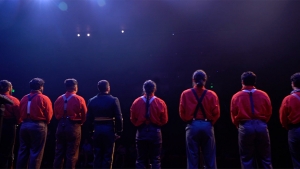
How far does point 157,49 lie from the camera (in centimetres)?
1223

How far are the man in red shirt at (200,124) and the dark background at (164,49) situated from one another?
442cm

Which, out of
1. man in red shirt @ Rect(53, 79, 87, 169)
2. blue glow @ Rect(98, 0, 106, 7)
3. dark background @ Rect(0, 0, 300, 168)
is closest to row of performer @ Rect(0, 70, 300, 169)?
man in red shirt @ Rect(53, 79, 87, 169)

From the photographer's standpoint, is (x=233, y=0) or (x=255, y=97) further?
(x=233, y=0)

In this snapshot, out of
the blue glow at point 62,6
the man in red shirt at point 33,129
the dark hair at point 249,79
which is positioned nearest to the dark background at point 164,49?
the blue glow at point 62,6

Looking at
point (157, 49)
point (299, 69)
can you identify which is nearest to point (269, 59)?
point (299, 69)

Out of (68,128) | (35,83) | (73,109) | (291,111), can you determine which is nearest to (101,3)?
(35,83)

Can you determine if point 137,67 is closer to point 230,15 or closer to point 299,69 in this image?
point 230,15

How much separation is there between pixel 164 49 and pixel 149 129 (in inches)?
304

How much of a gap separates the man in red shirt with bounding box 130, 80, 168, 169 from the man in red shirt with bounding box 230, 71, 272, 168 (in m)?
1.29

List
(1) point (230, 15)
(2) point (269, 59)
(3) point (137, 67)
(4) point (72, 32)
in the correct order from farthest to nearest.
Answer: (3) point (137, 67) < (2) point (269, 59) < (4) point (72, 32) < (1) point (230, 15)

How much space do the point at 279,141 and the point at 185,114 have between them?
7889 millimetres

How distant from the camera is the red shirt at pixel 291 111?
13.9 feet

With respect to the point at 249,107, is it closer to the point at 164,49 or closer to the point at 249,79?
the point at 249,79

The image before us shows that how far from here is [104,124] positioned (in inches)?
192
